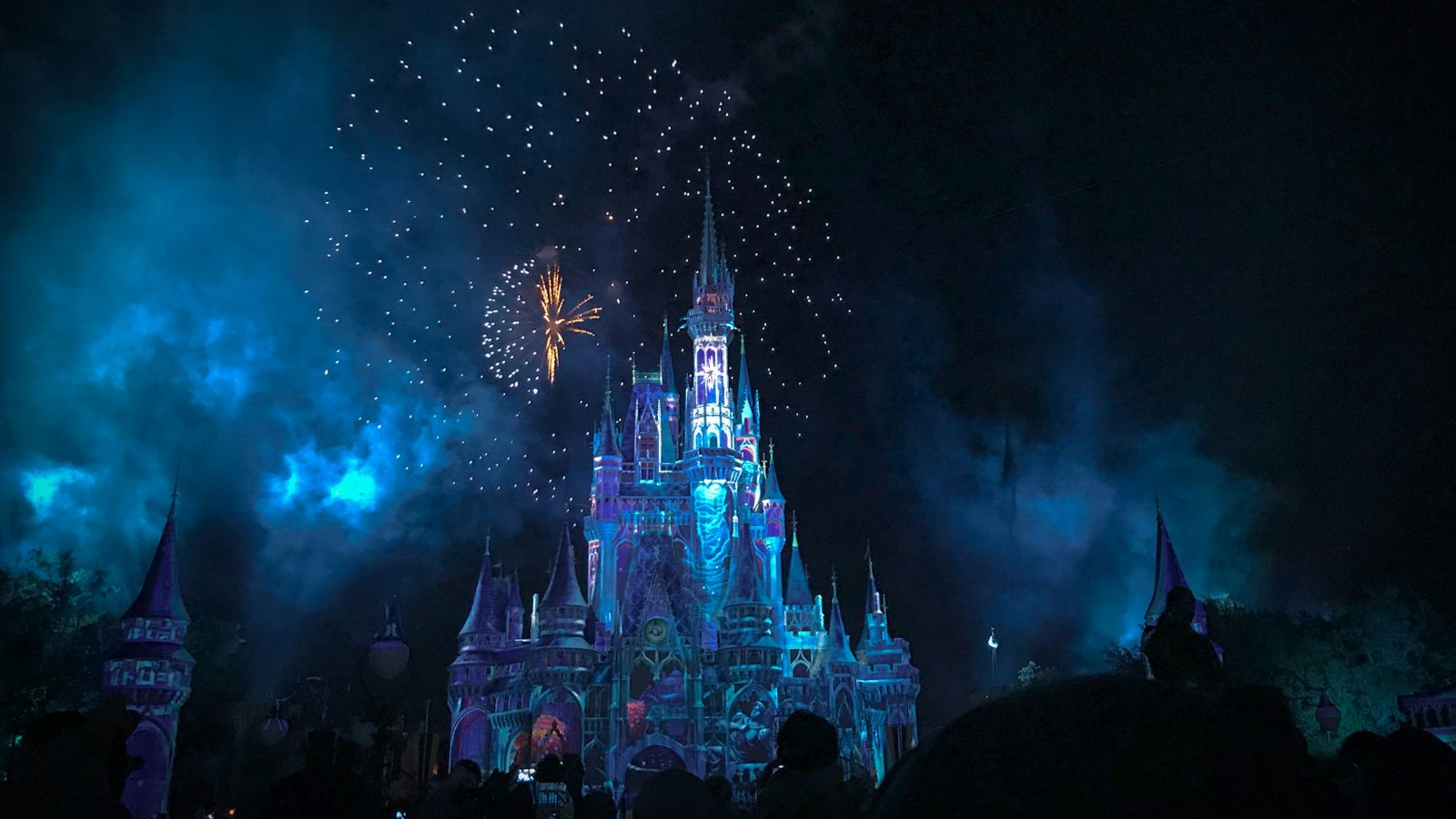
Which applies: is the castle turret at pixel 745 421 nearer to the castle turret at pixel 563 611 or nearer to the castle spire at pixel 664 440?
the castle spire at pixel 664 440

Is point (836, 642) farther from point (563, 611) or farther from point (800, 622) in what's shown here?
point (563, 611)

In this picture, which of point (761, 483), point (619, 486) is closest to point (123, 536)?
point (619, 486)

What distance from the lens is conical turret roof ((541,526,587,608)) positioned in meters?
41.4

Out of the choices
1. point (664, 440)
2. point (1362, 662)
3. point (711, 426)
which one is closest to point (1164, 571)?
point (1362, 662)

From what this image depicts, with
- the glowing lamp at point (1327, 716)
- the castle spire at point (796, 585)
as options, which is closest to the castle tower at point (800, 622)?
the castle spire at point (796, 585)

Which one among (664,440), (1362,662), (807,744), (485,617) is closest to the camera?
(807,744)

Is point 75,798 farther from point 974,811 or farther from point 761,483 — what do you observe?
point 761,483

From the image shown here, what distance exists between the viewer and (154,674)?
2956 cm

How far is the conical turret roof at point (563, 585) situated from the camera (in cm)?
4144

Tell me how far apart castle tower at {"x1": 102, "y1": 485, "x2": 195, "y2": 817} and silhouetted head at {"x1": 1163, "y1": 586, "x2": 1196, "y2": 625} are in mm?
30641

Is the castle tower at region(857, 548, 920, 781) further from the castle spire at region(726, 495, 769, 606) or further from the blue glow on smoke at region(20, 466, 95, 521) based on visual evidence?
the blue glow on smoke at region(20, 466, 95, 521)

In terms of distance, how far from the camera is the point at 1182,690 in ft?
3.32

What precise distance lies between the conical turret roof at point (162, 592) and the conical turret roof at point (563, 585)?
561 inches

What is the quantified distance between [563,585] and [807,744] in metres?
37.9
